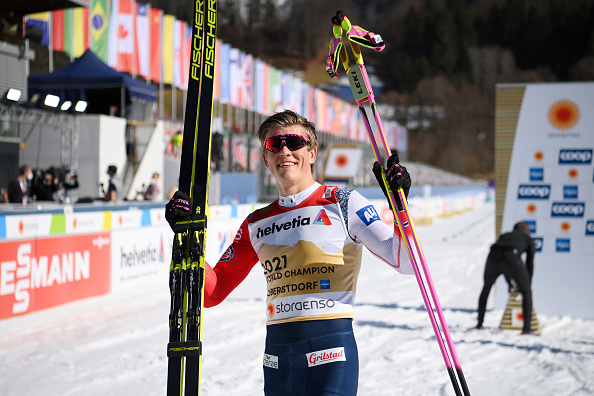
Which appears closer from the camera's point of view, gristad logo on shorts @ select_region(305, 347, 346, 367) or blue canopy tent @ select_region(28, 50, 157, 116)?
Result: gristad logo on shorts @ select_region(305, 347, 346, 367)

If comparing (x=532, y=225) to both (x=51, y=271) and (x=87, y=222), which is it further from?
(x=51, y=271)

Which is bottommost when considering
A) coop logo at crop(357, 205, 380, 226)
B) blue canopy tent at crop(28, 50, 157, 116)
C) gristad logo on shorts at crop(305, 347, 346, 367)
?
gristad logo on shorts at crop(305, 347, 346, 367)

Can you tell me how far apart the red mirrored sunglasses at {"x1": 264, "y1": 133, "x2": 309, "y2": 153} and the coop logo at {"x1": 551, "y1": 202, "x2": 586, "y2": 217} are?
7.69m

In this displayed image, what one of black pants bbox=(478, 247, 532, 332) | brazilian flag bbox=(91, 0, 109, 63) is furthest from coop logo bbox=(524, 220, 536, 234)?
brazilian flag bbox=(91, 0, 109, 63)

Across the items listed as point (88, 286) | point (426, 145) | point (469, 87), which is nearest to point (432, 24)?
point (469, 87)

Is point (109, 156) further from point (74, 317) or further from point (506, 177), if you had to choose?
point (506, 177)

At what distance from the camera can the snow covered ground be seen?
5.84 m

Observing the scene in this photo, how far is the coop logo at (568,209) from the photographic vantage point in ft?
31.4

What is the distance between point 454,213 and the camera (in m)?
33.3

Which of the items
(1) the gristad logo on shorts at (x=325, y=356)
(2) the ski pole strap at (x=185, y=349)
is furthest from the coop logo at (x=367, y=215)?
(2) the ski pole strap at (x=185, y=349)

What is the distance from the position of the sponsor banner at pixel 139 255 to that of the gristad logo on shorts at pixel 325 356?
25.6ft

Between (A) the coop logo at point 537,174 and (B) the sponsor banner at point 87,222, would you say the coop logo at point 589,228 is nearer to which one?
(A) the coop logo at point 537,174

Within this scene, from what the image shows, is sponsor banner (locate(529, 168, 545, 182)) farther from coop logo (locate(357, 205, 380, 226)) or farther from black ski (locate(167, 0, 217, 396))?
black ski (locate(167, 0, 217, 396))

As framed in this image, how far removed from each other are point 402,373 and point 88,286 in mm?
4831
